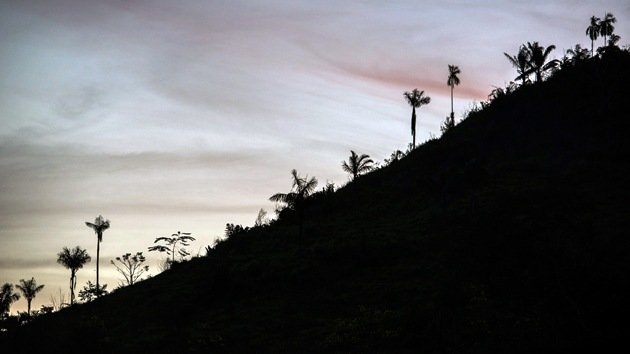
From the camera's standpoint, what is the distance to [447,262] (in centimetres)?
3972

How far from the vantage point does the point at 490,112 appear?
238 feet

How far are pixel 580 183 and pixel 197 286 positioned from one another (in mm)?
34038

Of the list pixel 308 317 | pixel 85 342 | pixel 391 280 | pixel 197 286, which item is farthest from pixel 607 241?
pixel 85 342

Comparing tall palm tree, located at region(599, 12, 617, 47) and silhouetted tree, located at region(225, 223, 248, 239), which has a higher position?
tall palm tree, located at region(599, 12, 617, 47)

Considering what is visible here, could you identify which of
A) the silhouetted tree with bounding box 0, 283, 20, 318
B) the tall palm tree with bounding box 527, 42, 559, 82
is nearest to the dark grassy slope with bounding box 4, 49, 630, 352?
the tall palm tree with bounding box 527, 42, 559, 82

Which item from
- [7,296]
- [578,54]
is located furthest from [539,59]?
[7,296]

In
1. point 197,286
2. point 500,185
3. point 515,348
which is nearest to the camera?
point 515,348

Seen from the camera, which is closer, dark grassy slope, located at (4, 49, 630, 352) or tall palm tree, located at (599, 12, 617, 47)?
dark grassy slope, located at (4, 49, 630, 352)

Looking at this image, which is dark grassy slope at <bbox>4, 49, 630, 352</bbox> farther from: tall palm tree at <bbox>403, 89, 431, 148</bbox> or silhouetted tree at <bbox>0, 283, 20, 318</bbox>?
silhouetted tree at <bbox>0, 283, 20, 318</bbox>

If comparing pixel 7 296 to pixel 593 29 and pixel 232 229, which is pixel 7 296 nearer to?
pixel 232 229

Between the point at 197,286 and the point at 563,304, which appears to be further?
the point at 197,286

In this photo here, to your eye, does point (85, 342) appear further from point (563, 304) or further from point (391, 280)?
point (563, 304)

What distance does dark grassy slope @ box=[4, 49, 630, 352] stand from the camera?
90.6 feet

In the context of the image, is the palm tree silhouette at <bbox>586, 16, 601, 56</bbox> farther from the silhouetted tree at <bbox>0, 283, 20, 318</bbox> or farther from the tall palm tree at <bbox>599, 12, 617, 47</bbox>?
the silhouetted tree at <bbox>0, 283, 20, 318</bbox>
